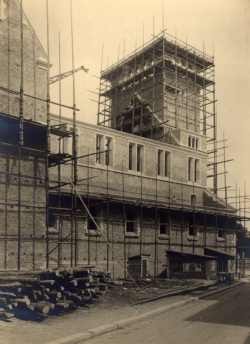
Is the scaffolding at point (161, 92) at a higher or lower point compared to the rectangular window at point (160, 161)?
higher

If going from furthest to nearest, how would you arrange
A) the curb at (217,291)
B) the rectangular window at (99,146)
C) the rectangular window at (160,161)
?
the rectangular window at (160,161) < the rectangular window at (99,146) < the curb at (217,291)

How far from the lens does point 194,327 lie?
15109 millimetres

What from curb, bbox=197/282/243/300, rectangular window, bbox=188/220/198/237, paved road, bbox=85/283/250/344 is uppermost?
rectangular window, bbox=188/220/198/237

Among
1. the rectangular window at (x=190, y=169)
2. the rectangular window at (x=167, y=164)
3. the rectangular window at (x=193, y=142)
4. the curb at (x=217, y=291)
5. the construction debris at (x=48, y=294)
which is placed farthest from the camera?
the rectangular window at (x=193, y=142)

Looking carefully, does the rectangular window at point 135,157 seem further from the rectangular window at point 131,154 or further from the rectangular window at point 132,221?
the rectangular window at point 132,221

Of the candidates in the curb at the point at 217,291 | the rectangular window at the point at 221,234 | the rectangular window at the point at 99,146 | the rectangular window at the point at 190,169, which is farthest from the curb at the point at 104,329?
the rectangular window at the point at 221,234

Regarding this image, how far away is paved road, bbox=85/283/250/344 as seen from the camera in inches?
518

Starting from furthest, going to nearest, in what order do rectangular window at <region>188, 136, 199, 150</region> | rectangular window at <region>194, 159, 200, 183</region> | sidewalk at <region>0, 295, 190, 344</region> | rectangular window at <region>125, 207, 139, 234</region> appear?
rectangular window at <region>188, 136, 199, 150</region>
rectangular window at <region>194, 159, 200, 183</region>
rectangular window at <region>125, 207, 139, 234</region>
sidewalk at <region>0, 295, 190, 344</region>

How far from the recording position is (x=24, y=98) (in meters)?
22.2

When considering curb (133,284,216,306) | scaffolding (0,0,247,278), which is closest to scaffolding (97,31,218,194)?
scaffolding (0,0,247,278)

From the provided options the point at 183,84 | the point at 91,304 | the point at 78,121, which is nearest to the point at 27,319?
the point at 91,304

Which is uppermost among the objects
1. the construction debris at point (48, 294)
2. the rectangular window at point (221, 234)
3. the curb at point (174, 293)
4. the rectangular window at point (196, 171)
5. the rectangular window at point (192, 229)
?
the rectangular window at point (196, 171)

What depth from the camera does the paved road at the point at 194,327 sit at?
13.1 metres

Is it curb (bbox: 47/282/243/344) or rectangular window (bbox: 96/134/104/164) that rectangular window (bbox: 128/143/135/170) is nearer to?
rectangular window (bbox: 96/134/104/164)
